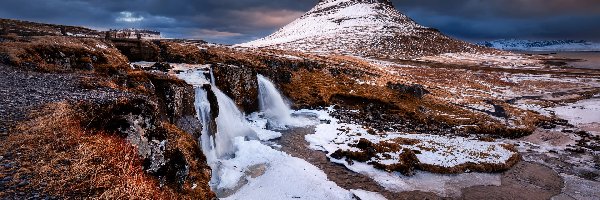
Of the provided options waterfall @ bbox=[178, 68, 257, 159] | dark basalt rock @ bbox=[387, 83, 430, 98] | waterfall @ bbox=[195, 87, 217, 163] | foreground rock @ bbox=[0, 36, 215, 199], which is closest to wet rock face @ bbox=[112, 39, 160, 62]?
waterfall @ bbox=[178, 68, 257, 159]

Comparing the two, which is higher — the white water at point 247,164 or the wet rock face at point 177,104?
the wet rock face at point 177,104

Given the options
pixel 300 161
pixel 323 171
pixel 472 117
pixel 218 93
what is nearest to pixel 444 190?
pixel 323 171

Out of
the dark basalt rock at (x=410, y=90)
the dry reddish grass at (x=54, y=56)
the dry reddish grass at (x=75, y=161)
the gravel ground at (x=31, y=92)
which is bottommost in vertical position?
the dark basalt rock at (x=410, y=90)

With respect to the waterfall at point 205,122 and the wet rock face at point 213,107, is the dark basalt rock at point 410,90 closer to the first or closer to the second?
the wet rock face at point 213,107

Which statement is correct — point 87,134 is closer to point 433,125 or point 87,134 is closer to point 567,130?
point 433,125

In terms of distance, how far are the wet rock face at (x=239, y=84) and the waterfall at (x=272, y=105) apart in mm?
1050

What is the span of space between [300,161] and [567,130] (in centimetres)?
3041

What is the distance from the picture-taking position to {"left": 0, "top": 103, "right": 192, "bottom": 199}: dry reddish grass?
8.12 meters

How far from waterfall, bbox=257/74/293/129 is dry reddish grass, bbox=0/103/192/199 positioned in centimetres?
2246

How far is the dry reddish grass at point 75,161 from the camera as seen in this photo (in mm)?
8117

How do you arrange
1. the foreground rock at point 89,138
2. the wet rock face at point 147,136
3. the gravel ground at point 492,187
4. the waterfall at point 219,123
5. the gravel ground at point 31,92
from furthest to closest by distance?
1. the waterfall at point 219,123
2. the gravel ground at point 492,187
3. the gravel ground at point 31,92
4. the wet rock face at point 147,136
5. the foreground rock at point 89,138

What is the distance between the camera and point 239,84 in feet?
115

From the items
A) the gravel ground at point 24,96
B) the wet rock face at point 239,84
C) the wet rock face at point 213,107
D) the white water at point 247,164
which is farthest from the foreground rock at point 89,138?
the wet rock face at point 239,84

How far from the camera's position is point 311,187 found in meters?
19.7
